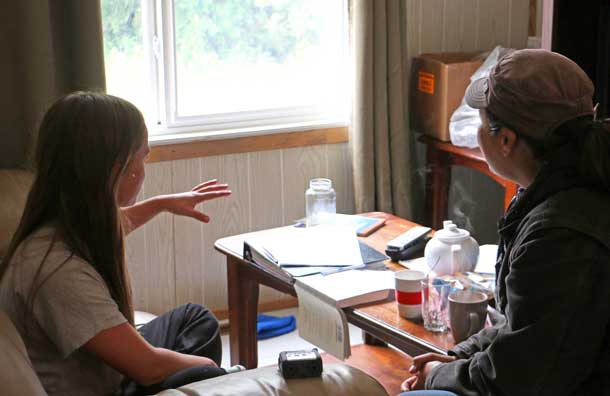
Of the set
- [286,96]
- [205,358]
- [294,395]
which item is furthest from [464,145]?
[294,395]

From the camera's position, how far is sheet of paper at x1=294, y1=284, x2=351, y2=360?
214 cm

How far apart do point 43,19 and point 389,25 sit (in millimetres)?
1353

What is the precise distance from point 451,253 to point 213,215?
59.5 inches

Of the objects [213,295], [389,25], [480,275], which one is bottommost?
[213,295]

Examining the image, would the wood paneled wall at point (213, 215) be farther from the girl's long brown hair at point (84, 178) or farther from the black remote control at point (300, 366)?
the black remote control at point (300, 366)

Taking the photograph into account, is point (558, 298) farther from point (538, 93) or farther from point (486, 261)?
point (486, 261)

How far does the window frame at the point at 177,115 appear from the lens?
338cm

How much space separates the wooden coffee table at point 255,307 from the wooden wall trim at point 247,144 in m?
0.80

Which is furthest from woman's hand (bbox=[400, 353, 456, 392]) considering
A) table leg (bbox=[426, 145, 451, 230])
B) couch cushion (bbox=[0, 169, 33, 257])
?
table leg (bbox=[426, 145, 451, 230])

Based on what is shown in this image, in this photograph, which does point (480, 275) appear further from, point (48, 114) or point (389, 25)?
point (389, 25)

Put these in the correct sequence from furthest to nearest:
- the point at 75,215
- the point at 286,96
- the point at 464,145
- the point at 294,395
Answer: the point at 286,96 → the point at 464,145 → the point at 75,215 → the point at 294,395

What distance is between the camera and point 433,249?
89.1 inches

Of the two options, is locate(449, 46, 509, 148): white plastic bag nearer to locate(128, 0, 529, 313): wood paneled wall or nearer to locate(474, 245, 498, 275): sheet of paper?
locate(128, 0, 529, 313): wood paneled wall

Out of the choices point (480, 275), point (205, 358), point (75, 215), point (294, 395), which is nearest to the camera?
point (294, 395)
